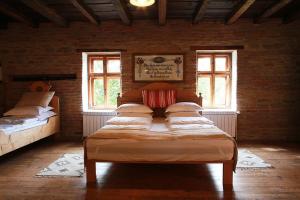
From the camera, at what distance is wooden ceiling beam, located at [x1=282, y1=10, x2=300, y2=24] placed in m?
4.62

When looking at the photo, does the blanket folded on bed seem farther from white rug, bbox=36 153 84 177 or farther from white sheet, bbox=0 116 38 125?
white sheet, bbox=0 116 38 125

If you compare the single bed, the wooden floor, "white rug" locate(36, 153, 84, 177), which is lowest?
the wooden floor

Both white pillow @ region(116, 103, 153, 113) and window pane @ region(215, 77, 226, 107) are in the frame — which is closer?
white pillow @ region(116, 103, 153, 113)

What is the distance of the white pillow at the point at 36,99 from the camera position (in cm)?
493

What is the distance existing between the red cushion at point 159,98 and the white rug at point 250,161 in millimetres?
1643

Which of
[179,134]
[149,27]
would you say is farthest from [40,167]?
[149,27]

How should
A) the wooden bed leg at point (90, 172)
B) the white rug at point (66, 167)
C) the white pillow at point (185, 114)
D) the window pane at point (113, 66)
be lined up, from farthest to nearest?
the window pane at point (113, 66) → the white pillow at point (185, 114) → the white rug at point (66, 167) → the wooden bed leg at point (90, 172)

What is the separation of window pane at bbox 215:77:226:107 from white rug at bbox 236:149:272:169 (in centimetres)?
153

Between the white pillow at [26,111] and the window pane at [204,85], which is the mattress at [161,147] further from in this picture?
the window pane at [204,85]

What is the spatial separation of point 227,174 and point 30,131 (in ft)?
10.6

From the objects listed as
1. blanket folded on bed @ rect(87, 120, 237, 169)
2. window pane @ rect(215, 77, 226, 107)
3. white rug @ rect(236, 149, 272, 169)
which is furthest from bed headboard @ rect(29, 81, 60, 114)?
white rug @ rect(236, 149, 272, 169)

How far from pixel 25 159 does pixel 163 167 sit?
7.39 feet

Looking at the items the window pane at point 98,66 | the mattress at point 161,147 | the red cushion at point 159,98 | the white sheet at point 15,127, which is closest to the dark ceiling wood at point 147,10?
the window pane at point 98,66

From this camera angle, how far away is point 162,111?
5.01 metres
